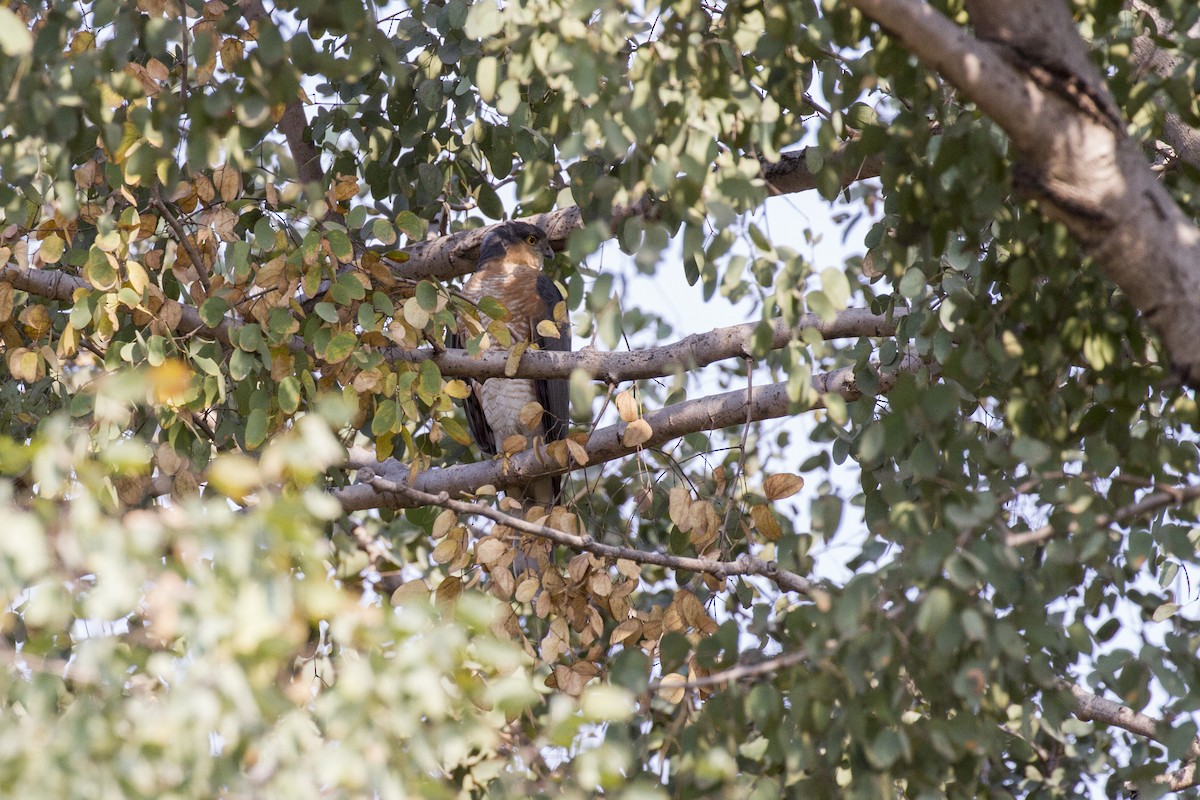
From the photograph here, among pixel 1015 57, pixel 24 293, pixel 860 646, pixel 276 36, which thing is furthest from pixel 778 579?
pixel 24 293

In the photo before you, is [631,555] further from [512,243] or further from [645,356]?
[512,243]

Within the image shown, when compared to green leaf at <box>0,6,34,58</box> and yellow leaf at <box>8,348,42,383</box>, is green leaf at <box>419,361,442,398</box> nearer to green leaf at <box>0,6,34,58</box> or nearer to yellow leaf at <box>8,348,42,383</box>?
yellow leaf at <box>8,348,42,383</box>

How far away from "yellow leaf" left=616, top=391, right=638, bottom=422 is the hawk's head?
6.92 feet

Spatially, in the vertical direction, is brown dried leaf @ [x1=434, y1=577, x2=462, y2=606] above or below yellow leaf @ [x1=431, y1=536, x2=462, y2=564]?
below

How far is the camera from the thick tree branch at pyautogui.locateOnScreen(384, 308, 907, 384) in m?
3.17

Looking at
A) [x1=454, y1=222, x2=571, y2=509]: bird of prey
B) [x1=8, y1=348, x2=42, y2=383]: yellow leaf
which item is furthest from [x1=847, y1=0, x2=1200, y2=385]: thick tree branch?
[x1=454, y1=222, x2=571, y2=509]: bird of prey

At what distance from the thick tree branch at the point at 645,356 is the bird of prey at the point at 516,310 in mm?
1652

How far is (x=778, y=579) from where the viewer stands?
93.1 inches

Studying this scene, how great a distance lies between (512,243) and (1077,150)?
3.80 metres

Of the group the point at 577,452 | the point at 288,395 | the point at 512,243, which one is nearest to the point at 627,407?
the point at 577,452

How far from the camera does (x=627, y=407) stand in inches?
119

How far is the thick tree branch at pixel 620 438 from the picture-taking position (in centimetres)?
319

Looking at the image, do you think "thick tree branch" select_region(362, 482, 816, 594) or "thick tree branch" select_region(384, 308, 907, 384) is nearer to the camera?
"thick tree branch" select_region(362, 482, 816, 594)

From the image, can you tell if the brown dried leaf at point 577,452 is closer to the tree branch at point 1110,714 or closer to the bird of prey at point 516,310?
the tree branch at point 1110,714
